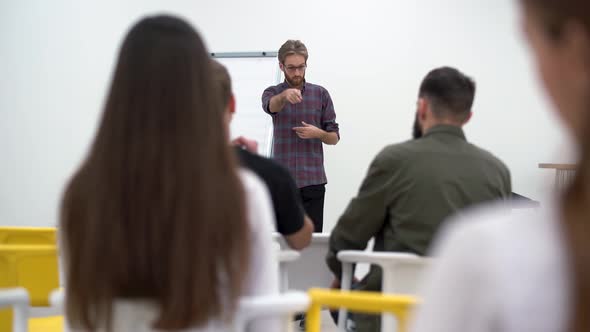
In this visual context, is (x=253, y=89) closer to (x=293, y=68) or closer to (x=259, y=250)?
(x=293, y=68)

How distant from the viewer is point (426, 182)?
1.83 m

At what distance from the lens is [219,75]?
1.55 m

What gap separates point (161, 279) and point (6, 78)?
5192 millimetres

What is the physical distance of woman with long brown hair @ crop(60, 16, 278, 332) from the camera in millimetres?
991

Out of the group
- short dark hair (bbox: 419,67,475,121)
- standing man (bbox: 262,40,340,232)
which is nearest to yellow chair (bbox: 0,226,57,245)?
short dark hair (bbox: 419,67,475,121)

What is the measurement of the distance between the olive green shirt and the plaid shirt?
161 centimetres

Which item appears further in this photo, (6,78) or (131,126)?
(6,78)

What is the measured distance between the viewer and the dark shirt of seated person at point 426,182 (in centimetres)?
183

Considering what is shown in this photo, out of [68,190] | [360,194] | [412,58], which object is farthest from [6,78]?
[68,190]

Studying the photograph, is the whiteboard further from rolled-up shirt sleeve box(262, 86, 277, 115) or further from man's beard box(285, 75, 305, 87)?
man's beard box(285, 75, 305, 87)

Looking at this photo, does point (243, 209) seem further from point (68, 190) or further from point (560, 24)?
point (560, 24)

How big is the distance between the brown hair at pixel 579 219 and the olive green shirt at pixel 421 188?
1374mm

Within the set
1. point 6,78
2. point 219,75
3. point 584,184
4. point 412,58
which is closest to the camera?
point 584,184

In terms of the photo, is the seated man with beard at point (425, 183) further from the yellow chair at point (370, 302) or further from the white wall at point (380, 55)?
the white wall at point (380, 55)
